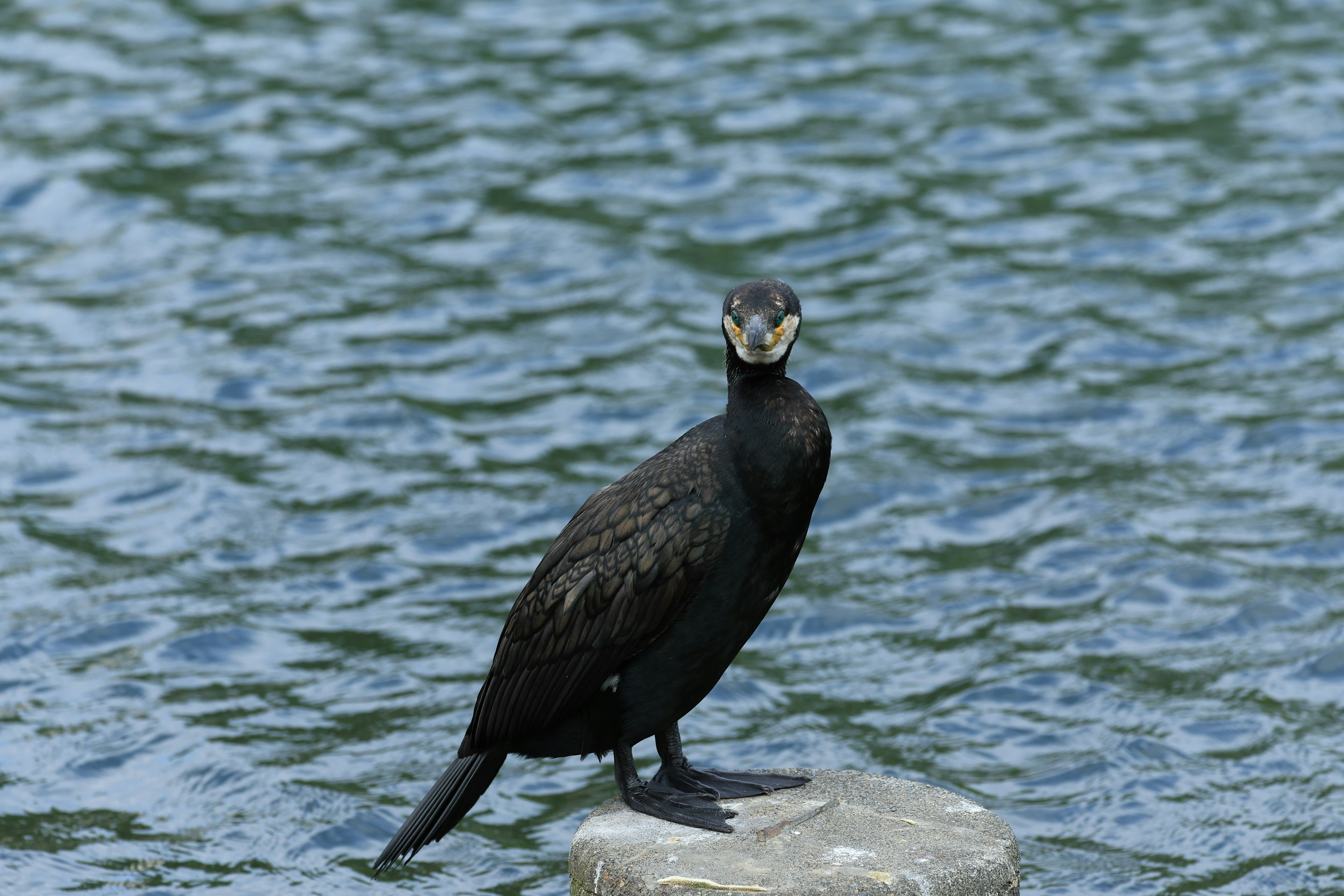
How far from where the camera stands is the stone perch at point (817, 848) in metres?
4.89

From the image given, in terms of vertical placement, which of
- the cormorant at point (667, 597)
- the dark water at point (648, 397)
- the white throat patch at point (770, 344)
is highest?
the white throat patch at point (770, 344)

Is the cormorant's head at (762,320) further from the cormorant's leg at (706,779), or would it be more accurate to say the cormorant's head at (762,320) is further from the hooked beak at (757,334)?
the cormorant's leg at (706,779)

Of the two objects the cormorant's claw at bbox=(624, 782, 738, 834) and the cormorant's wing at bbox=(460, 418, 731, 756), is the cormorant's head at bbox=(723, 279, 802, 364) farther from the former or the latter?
the cormorant's claw at bbox=(624, 782, 738, 834)

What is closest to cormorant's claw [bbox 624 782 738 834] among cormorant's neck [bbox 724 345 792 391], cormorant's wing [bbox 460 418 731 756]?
cormorant's wing [bbox 460 418 731 756]

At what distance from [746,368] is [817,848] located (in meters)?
1.38

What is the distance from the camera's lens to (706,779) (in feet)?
18.4

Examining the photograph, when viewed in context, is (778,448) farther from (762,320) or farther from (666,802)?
(666,802)

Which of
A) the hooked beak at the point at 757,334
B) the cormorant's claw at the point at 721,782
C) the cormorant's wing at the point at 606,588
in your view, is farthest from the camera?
the cormorant's claw at the point at 721,782

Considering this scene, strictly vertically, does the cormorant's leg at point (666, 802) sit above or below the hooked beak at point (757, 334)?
below

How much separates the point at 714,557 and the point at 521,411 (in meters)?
5.66

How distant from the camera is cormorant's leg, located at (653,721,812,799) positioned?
218 inches

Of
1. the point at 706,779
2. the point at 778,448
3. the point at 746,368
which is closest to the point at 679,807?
the point at 706,779

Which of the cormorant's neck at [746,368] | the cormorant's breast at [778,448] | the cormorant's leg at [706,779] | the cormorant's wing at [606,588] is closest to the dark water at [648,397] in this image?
the cormorant's leg at [706,779]

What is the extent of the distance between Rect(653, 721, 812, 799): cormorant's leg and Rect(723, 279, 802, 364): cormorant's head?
125cm
